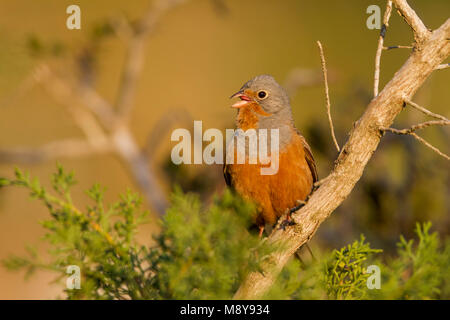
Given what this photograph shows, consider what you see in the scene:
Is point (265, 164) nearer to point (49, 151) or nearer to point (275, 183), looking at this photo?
point (275, 183)

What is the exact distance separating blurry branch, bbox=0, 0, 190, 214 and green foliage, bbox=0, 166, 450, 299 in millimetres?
2885

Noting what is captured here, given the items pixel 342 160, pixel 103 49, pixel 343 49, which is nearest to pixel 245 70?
pixel 343 49

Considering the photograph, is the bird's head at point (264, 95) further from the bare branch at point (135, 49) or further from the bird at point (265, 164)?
the bare branch at point (135, 49)

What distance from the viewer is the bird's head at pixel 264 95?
2973 mm

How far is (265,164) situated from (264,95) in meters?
0.40

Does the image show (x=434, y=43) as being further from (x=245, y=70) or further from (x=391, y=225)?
(x=245, y=70)

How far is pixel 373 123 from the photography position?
62.7 inches

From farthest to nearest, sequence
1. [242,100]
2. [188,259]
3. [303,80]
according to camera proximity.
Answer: [303,80] → [242,100] → [188,259]

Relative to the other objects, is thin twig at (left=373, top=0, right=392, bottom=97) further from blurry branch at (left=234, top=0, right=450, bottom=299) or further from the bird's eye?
the bird's eye

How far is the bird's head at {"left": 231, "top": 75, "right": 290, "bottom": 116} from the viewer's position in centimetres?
297

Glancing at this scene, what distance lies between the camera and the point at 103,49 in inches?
184

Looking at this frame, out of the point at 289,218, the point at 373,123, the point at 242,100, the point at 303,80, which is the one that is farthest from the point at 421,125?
the point at 303,80

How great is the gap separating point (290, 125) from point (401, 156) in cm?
175
